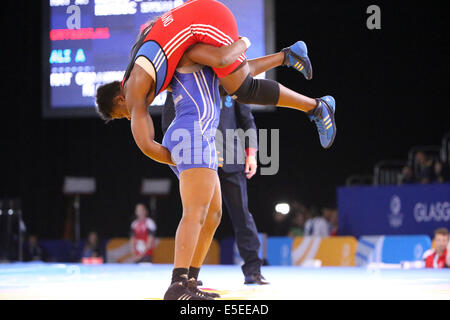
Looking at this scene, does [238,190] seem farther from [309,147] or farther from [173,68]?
[309,147]

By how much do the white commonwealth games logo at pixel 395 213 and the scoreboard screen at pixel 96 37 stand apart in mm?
2596

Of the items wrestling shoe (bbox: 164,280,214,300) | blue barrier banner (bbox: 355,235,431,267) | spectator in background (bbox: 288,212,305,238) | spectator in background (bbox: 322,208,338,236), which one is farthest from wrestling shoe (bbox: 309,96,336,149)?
spectator in background (bbox: 288,212,305,238)

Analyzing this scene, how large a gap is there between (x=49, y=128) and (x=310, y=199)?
4968 mm

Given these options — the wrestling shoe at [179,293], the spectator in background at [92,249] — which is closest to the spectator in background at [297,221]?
the spectator in background at [92,249]

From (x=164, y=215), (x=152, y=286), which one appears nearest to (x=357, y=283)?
(x=152, y=286)

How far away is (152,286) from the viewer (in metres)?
3.35

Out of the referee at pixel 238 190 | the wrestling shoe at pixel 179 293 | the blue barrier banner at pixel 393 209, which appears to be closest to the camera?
the wrestling shoe at pixel 179 293

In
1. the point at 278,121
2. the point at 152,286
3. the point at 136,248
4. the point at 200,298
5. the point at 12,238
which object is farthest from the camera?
the point at 278,121

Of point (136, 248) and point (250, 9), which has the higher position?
point (250, 9)

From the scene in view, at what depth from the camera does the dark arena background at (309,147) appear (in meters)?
8.59

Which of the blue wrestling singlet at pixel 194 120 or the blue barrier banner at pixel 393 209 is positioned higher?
the blue wrestling singlet at pixel 194 120

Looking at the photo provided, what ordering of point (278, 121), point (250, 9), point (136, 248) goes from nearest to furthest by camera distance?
point (250, 9) → point (136, 248) → point (278, 121)

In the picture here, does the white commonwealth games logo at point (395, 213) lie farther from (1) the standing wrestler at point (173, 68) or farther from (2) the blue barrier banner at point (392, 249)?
(1) the standing wrestler at point (173, 68)

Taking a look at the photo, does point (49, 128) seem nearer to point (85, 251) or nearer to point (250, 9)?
point (85, 251)
